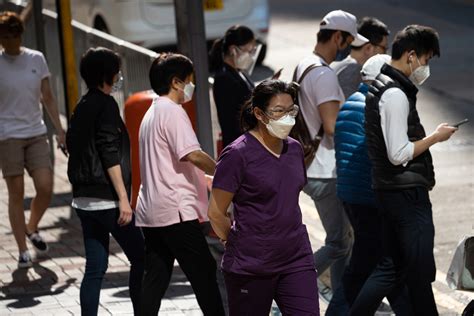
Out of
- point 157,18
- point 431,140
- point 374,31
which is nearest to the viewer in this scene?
point 431,140

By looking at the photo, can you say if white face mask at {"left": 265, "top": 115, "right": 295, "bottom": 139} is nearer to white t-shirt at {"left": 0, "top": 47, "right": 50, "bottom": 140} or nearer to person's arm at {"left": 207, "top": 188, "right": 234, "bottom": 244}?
person's arm at {"left": 207, "top": 188, "right": 234, "bottom": 244}

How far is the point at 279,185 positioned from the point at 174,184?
1.12 m

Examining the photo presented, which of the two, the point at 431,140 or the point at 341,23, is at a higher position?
the point at 341,23

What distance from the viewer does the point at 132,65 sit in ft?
39.7

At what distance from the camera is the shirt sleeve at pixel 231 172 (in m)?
6.04

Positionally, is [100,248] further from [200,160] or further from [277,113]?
[277,113]

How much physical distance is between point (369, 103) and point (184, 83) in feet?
3.42

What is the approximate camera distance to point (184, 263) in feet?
23.2

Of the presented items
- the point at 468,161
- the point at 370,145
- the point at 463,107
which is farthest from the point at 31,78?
the point at 463,107

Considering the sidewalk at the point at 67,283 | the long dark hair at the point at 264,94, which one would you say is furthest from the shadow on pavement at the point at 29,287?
the long dark hair at the point at 264,94

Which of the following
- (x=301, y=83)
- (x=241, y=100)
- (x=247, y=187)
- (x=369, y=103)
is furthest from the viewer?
(x=241, y=100)

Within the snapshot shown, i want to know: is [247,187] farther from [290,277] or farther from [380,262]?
[380,262]

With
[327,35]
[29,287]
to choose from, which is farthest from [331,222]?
[29,287]

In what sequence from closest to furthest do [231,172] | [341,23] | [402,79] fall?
[231,172] < [402,79] < [341,23]
